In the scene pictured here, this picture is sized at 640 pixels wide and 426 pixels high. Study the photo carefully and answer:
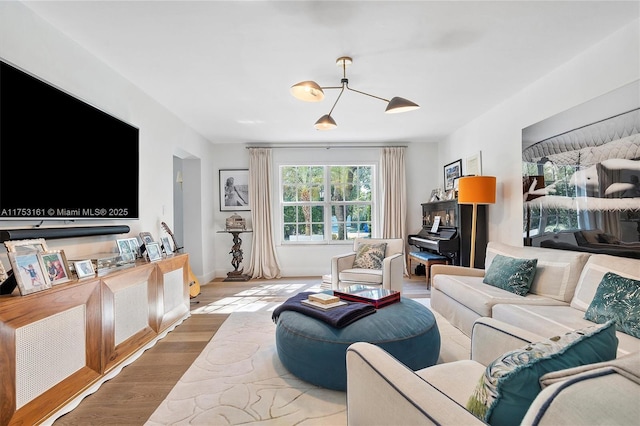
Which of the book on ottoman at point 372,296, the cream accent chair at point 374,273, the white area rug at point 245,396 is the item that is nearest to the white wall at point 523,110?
the cream accent chair at point 374,273

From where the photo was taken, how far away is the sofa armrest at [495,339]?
1.29 m

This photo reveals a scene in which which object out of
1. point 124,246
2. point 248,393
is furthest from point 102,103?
point 248,393

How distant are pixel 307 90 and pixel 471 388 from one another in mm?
2151

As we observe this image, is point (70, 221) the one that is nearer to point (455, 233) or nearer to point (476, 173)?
point (455, 233)

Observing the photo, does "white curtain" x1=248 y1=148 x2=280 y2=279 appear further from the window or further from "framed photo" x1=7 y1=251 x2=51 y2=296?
"framed photo" x1=7 y1=251 x2=51 y2=296

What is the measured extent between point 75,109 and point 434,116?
400 centimetres

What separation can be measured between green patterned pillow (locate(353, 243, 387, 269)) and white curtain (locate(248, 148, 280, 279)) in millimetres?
1954

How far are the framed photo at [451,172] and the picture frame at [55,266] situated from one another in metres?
4.92

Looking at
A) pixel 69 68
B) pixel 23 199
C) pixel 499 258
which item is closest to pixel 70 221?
pixel 23 199

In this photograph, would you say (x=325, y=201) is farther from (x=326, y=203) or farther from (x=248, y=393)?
(x=248, y=393)

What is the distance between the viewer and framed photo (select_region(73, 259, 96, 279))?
2.05m

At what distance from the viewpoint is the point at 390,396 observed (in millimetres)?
959

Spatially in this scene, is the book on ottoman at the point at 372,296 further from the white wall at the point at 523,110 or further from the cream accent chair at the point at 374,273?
the white wall at the point at 523,110

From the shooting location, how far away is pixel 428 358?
197cm
